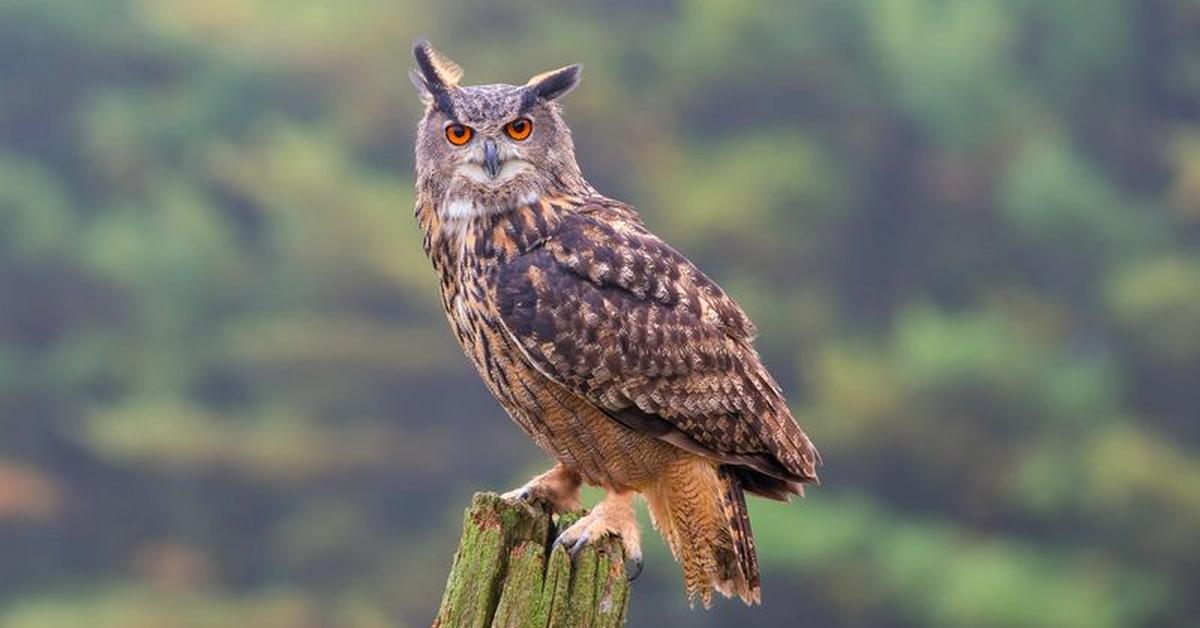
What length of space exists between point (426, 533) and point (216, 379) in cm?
143

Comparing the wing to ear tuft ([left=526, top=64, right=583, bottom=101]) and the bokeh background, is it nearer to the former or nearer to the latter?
ear tuft ([left=526, top=64, right=583, bottom=101])

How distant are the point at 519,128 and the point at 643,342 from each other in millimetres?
410

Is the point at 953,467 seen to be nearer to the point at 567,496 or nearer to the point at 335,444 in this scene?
the point at 335,444

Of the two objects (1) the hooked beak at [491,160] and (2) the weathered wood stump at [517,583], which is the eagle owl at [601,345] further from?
(2) the weathered wood stump at [517,583]

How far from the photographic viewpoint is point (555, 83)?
2.89m

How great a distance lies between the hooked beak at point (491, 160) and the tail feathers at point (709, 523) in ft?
1.74

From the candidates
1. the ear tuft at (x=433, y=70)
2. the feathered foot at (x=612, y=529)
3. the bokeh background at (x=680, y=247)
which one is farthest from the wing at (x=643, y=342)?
the bokeh background at (x=680, y=247)

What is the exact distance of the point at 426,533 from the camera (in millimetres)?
9141

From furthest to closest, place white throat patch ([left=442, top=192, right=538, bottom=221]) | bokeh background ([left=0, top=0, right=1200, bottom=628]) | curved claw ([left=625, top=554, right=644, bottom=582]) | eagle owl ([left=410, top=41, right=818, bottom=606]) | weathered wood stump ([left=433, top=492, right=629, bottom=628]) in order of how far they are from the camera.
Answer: bokeh background ([left=0, top=0, right=1200, bottom=628]) → white throat patch ([left=442, top=192, right=538, bottom=221]) → eagle owl ([left=410, top=41, right=818, bottom=606]) → curved claw ([left=625, top=554, right=644, bottom=582]) → weathered wood stump ([left=433, top=492, right=629, bottom=628])

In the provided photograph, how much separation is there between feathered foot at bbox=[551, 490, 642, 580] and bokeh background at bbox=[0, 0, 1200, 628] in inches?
204

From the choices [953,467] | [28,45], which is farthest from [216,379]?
[953,467]

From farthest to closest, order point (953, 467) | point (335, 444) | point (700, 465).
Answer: point (335, 444) < point (953, 467) < point (700, 465)

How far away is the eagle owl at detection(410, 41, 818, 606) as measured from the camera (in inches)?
103

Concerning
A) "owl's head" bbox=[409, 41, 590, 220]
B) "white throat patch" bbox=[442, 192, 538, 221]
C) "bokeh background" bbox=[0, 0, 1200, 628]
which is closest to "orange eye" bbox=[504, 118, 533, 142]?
"owl's head" bbox=[409, 41, 590, 220]
